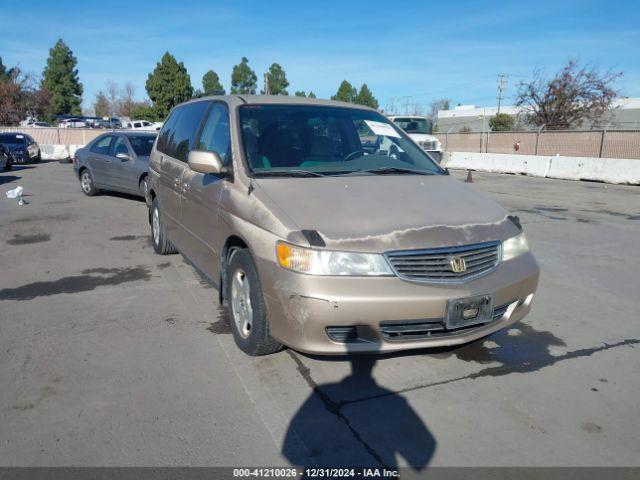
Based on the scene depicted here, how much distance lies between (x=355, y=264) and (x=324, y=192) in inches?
29.7

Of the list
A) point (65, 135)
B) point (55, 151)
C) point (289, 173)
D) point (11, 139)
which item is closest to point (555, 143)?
point (289, 173)

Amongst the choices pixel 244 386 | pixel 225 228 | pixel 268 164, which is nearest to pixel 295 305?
pixel 244 386

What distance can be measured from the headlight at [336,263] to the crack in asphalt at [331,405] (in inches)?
32.1

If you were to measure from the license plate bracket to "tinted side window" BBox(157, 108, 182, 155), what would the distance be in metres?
3.99

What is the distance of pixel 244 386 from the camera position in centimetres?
332

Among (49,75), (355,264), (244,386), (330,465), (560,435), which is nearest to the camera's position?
(330,465)

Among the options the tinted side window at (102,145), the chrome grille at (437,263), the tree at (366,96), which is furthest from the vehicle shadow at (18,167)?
the tree at (366,96)

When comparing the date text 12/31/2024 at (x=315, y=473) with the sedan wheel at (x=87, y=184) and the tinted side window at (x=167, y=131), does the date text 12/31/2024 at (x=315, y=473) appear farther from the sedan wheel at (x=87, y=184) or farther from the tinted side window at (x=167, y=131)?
the sedan wheel at (x=87, y=184)

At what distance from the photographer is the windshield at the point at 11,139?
878 inches

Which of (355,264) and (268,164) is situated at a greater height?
(268,164)

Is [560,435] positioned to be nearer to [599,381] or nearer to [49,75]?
[599,381]

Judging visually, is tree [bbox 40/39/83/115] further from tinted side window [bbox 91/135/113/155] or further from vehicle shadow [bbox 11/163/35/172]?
→ tinted side window [bbox 91/135/113/155]

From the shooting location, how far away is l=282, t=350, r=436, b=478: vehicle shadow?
2.63 metres

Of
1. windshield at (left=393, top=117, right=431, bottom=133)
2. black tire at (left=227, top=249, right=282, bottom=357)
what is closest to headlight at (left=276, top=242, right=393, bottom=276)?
black tire at (left=227, top=249, right=282, bottom=357)
